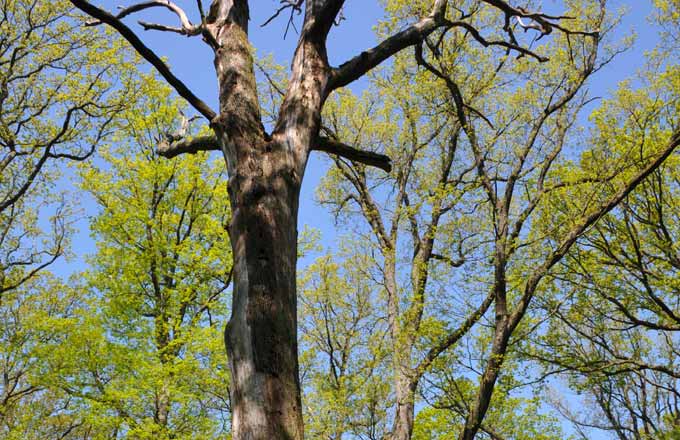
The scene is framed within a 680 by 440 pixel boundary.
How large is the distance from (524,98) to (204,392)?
10497 mm

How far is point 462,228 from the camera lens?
14.6 meters

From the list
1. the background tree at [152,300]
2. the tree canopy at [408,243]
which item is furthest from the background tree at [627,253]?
the background tree at [152,300]

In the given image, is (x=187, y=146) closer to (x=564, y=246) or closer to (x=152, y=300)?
(x=564, y=246)

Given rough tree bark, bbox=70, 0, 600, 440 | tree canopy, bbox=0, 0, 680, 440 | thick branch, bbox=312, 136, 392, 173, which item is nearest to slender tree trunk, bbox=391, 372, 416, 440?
tree canopy, bbox=0, 0, 680, 440

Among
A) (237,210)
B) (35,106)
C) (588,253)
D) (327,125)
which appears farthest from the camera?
(327,125)

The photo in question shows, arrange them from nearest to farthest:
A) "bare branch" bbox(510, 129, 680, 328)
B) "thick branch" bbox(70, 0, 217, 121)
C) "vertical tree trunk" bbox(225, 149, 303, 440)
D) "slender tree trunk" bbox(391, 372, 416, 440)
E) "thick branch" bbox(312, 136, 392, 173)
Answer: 1. "vertical tree trunk" bbox(225, 149, 303, 440)
2. "thick branch" bbox(70, 0, 217, 121)
3. "thick branch" bbox(312, 136, 392, 173)
4. "bare branch" bbox(510, 129, 680, 328)
5. "slender tree trunk" bbox(391, 372, 416, 440)

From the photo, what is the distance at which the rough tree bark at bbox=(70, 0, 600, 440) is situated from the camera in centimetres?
232

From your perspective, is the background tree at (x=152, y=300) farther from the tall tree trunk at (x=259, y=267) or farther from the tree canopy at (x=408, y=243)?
the tall tree trunk at (x=259, y=267)

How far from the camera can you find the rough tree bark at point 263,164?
7.60 ft

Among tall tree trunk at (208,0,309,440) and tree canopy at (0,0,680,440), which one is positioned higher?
tree canopy at (0,0,680,440)

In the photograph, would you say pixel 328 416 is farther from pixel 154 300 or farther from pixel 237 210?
pixel 237 210

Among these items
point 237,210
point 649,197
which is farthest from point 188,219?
point 237,210

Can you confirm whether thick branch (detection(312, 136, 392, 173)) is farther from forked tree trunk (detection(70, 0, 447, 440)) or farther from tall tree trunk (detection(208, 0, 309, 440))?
tall tree trunk (detection(208, 0, 309, 440))

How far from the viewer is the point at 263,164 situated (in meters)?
2.79
